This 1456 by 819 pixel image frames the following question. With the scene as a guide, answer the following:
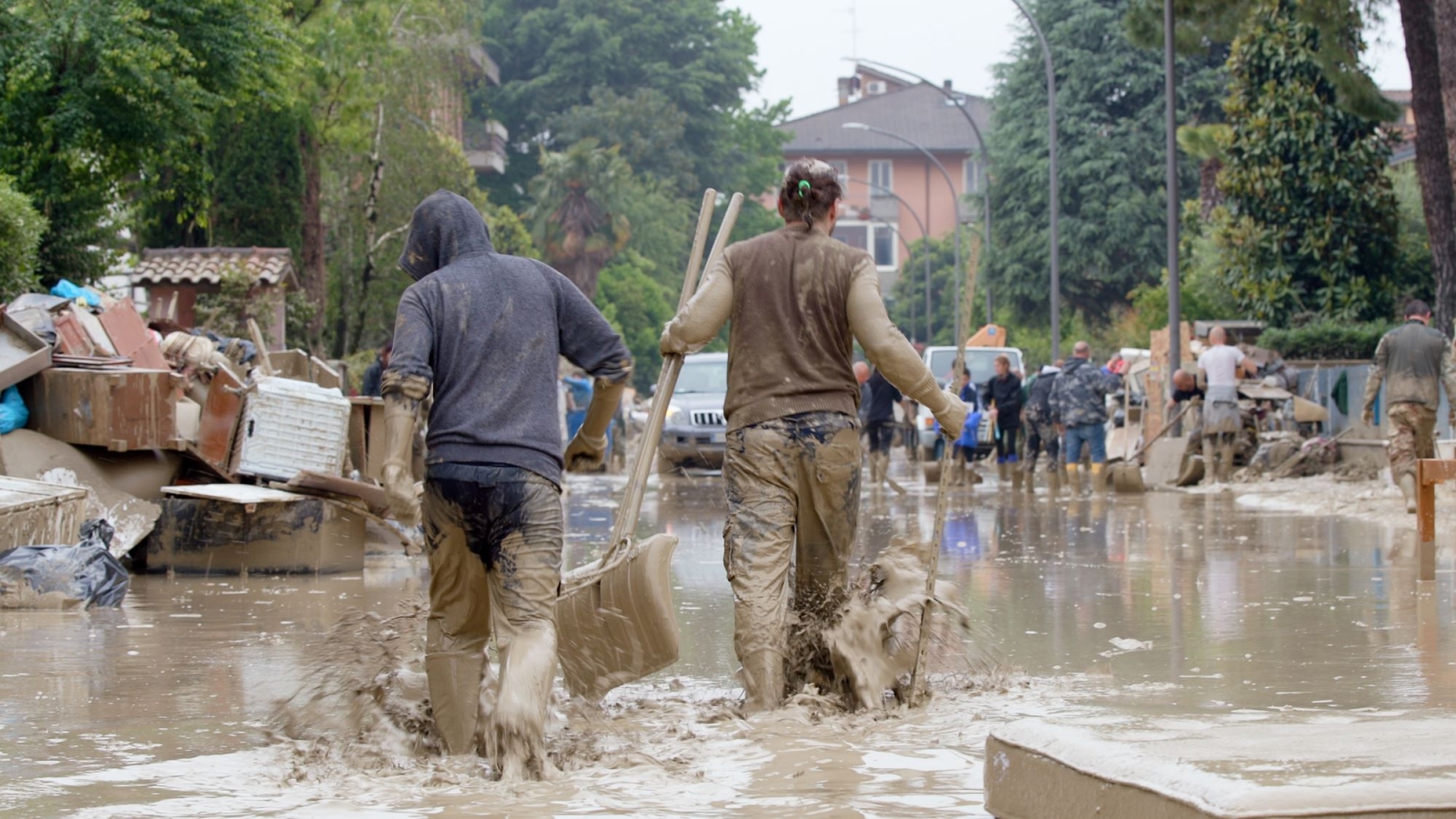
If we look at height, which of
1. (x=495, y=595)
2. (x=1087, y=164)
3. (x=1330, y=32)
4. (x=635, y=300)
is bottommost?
(x=495, y=595)

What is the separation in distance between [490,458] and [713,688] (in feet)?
6.16

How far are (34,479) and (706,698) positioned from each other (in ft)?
19.1

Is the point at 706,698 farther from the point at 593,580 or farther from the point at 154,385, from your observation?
the point at 154,385

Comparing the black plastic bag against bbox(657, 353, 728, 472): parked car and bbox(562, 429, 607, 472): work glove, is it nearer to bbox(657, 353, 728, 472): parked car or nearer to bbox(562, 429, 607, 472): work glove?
bbox(562, 429, 607, 472): work glove

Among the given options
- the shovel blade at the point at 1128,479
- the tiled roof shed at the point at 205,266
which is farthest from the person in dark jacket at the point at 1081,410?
the tiled roof shed at the point at 205,266

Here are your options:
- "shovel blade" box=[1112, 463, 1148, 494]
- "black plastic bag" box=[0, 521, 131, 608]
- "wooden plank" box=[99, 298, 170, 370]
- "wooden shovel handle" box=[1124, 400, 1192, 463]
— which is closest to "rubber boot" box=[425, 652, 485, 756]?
"black plastic bag" box=[0, 521, 131, 608]

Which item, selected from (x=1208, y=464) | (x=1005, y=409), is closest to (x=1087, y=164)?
(x=1005, y=409)

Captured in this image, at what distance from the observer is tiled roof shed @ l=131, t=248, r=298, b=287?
931 inches

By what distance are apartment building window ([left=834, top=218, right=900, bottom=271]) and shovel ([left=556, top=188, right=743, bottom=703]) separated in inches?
3906

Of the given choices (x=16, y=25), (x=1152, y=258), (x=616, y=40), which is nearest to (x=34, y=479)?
(x=16, y=25)

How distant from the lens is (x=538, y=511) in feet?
17.0

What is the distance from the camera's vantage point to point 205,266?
23766mm

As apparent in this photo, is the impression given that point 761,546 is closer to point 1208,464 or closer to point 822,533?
point 822,533

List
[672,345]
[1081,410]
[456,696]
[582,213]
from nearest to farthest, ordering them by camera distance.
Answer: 1. [456,696]
2. [672,345]
3. [1081,410]
4. [582,213]
